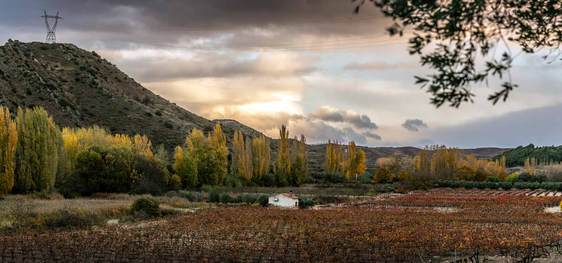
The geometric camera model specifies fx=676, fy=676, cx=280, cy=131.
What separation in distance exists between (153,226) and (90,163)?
25.7 meters

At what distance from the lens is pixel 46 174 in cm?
5219

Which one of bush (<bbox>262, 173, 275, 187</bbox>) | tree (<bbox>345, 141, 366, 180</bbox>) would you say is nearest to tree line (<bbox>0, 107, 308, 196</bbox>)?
bush (<bbox>262, 173, 275, 187</bbox>)

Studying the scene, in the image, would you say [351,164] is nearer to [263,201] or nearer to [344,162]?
[344,162]

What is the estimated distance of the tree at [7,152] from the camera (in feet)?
160

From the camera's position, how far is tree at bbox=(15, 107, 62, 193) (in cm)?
5141

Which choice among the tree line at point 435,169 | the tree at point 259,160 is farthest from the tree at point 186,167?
the tree line at point 435,169

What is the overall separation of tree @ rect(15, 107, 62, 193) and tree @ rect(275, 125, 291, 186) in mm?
34474

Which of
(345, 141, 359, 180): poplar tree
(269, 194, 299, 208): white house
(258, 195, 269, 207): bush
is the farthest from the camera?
(345, 141, 359, 180): poplar tree

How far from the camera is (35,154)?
5188 centimetres

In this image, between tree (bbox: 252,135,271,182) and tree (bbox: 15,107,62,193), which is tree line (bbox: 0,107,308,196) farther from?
tree (bbox: 252,135,271,182)

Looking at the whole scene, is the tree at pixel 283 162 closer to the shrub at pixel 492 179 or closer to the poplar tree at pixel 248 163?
the poplar tree at pixel 248 163

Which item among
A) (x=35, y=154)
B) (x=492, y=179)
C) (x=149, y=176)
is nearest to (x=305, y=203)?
(x=149, y=176)

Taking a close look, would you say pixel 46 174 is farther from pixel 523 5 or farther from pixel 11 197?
pixel 523 5

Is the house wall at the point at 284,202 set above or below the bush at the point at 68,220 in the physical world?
above
